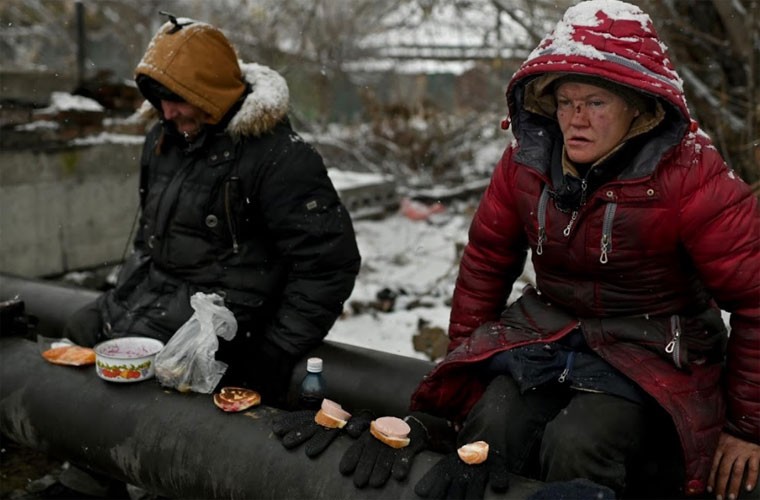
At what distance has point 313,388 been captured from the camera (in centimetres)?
282

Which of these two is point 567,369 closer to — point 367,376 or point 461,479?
point 461,479

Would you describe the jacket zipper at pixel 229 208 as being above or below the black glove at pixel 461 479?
above

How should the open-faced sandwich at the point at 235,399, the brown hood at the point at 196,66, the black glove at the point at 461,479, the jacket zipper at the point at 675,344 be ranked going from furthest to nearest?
the brown hood at the point at 196,66
the open-faced sandwich at the point at 235,399
the jacket zipper at the point at 675,344
the black glove at the point at 461,479

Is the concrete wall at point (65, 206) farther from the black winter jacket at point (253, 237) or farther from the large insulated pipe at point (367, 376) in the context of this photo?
the large insulated pipe at point (367, 376)

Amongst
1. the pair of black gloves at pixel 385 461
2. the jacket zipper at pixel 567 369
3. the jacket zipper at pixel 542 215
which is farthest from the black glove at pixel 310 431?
the jacket zipper at pixel 542 215

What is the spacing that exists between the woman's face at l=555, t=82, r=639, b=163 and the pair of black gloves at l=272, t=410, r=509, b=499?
3.02 ft

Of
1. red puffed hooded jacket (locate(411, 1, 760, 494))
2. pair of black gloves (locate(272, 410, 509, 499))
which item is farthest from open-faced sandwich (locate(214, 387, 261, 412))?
red puffed hooded jacket (locate(411, 1, 760, 494))

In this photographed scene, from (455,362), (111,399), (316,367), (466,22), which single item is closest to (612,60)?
(455,362)

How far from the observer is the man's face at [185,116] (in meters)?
3.18

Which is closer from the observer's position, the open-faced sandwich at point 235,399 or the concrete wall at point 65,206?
the open-faced sandwich at point 235,399

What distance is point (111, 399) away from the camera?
278 centimetres

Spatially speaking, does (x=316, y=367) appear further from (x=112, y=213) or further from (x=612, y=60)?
(x=112, y=213)

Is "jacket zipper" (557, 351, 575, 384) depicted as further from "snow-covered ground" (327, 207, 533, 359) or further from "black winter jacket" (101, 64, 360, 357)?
"snow-covered ground" (327, 207, 533, 359)

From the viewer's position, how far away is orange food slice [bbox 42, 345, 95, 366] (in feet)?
9.73
